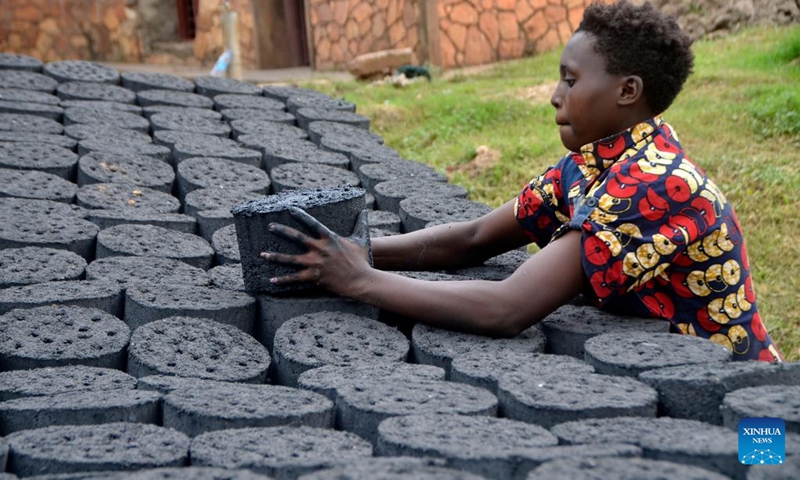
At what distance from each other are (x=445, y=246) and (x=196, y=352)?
0.96 meters

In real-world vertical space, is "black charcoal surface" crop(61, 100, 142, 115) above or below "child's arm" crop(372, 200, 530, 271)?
above

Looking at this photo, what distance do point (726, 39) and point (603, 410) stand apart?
7389mm

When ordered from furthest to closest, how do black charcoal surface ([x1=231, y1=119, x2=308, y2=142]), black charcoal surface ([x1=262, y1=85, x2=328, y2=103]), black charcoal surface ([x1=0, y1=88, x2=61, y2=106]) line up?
black charcoal surface ([x1=262, y1=85, x2=328, y2=103]) → black charcoal surface ([x1=0, y1=88, x2=61, y2=106]) → black charcoal surface ([x1=231, y1=119, x2=308, y2=142])

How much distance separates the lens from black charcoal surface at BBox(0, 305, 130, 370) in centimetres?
245

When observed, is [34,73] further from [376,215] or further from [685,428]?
[685,428]

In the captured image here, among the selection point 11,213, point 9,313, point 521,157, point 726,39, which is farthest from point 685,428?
point 726,39

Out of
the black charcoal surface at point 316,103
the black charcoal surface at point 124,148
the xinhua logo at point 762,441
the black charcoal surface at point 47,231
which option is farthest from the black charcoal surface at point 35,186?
the xinhua logo at point 762,441

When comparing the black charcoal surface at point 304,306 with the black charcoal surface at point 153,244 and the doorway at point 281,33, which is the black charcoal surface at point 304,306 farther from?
the doorway at point 281,33

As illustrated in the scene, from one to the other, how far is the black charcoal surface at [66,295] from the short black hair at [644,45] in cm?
148

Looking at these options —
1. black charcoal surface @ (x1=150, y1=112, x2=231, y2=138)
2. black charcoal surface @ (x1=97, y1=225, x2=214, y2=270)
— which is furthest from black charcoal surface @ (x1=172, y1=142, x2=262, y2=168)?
black charcoal surface @ (x1=97, y1=225, x2=214, y2=270)

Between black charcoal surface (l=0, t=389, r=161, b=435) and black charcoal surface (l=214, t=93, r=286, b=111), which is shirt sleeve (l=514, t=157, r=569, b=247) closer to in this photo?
black charcoal surface (l=0, t=389, r=161, b=435)

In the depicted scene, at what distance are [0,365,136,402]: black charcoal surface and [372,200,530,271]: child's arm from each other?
1.04 metres

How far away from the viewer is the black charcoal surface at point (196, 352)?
245 centimetres

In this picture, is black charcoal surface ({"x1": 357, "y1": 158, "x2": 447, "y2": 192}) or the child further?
black charcoal surface ({"x1": 357, "y1": 158, "x2": 447, "y2": 192})
